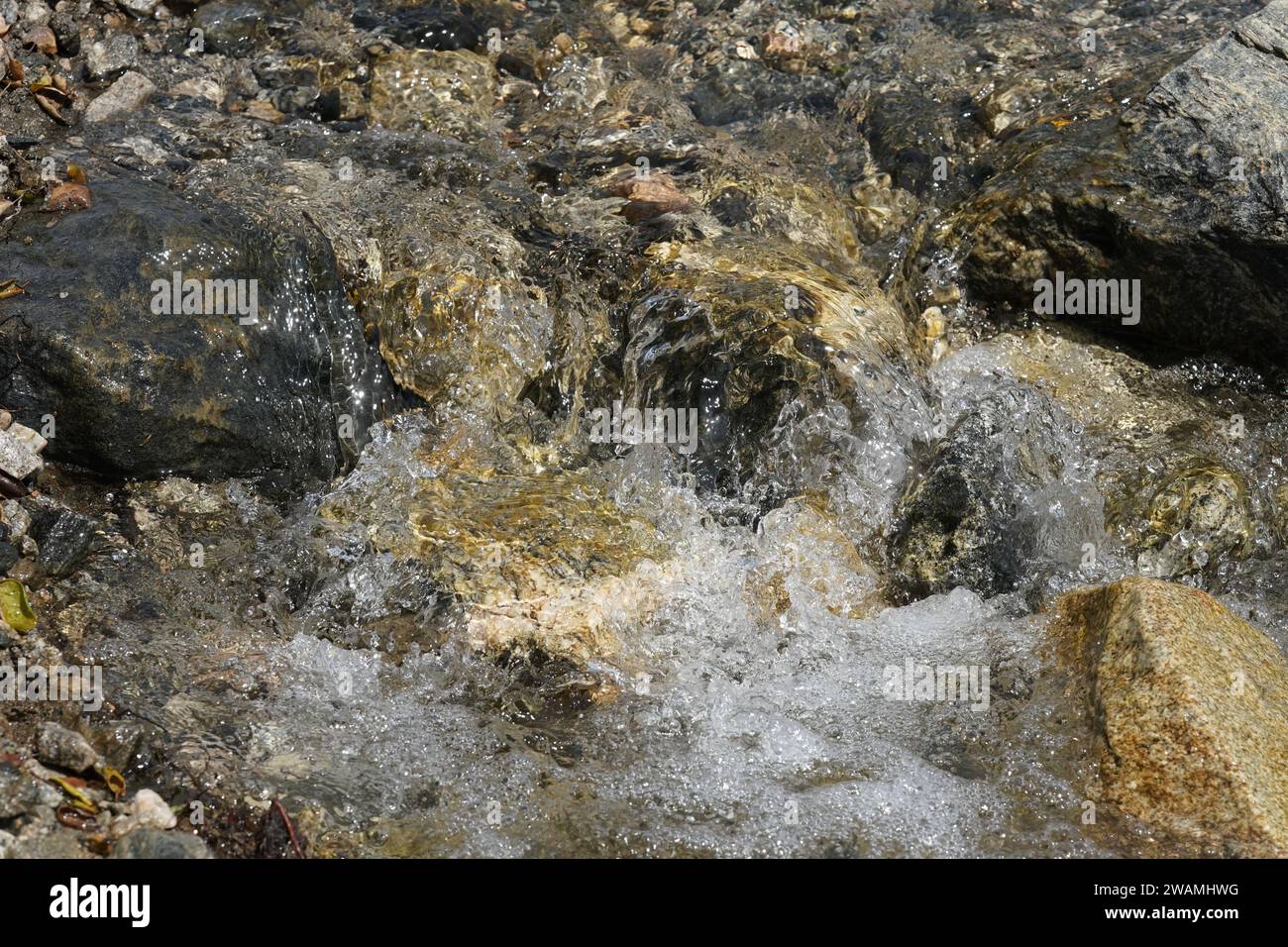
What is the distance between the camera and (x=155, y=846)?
325 cm

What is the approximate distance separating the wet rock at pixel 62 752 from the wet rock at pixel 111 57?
4767 mm

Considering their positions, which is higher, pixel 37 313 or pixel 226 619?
pixel 37 313

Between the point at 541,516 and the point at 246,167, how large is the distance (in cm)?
284

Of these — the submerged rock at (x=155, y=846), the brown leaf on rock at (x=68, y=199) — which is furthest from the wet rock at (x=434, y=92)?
the submerged rock at (x=155, y=846)

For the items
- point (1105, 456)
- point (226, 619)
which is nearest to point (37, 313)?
point (226, 619)

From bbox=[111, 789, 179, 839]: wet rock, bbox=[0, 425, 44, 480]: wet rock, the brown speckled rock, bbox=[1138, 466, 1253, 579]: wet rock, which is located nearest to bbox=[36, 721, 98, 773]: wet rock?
bbox=[111, 789, 179, 839]: wet rock

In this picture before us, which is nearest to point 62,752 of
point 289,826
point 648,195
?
point 289,826

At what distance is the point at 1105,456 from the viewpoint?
19.2 ft

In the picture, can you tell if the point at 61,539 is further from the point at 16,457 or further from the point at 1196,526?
the point at 1196,526

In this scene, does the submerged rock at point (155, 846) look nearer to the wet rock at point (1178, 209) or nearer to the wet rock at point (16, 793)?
the wet rock at point (16, 793)

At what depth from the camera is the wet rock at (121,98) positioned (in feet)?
21.6

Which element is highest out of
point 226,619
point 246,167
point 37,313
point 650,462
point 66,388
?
point 246,167

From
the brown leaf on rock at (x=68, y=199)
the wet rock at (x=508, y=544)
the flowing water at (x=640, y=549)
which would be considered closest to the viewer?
the flowing water at (x=640, y=549)
